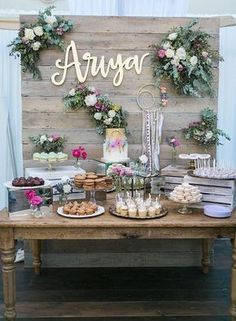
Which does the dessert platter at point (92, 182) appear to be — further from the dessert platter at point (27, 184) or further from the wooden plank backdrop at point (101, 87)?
the wooden plank backdrop at point (101, 87)

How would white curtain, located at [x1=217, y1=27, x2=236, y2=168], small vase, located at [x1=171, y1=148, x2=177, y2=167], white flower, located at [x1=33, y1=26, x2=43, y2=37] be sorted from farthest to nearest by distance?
white curtain, located at [x1=217, y1=27, x2=236, y2=168]
small vase, located at [x1=171, y1=148, x2=177, y2=167]
white flower, located at [x1=33, y1=26, x2=43, y2=37]

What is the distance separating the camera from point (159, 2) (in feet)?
13.6

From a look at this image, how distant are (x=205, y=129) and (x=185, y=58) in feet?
2.00

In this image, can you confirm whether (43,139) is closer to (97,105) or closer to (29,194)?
(97,105)

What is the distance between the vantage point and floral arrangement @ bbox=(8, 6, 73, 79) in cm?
321

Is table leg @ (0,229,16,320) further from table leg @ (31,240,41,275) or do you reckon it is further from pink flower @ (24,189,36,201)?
table leg @ (31,240,41,275)

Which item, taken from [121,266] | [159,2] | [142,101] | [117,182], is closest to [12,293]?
[117,182]

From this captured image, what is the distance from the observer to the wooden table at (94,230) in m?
2.28

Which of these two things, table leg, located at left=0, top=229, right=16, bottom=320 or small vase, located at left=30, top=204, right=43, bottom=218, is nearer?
table leg, located at left=0, top=229, right=16, bottom=320

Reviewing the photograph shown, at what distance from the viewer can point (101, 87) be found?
337 centimetres

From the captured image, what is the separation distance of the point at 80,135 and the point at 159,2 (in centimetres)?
177

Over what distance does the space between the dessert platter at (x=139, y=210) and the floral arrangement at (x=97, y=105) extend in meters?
0.97

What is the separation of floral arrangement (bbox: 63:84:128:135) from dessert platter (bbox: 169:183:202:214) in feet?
3.29

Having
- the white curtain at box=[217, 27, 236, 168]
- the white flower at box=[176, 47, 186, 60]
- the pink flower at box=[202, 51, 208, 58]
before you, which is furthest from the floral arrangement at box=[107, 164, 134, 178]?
the white curtain at box=[217, 27, 236, 168]
